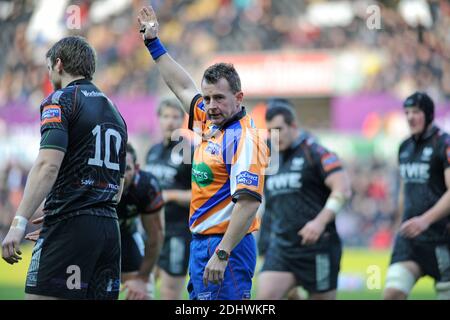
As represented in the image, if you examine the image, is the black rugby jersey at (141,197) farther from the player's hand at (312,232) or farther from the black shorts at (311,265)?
the black shorts at (311,265)

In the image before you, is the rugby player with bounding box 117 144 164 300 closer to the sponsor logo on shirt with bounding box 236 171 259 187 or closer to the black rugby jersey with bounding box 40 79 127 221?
the black rugby jersey with bounding box 40 79 127 221

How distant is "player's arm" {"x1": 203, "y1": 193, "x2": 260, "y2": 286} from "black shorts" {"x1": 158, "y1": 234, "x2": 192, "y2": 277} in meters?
4.16

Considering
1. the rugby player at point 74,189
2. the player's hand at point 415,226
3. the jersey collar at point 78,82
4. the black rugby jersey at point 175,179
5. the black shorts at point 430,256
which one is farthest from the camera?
the black rugby jersey at point 175,179

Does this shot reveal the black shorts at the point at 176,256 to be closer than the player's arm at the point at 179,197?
No

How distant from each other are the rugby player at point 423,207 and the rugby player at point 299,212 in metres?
0.68

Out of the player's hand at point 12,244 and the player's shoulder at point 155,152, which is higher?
the player's shoulder at point 155,152

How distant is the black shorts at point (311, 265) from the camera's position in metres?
8.73

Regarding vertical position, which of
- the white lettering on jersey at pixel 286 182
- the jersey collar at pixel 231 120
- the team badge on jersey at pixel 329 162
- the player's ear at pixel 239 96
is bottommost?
the jersey collar at pixel 231 120

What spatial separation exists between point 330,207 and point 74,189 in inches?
144

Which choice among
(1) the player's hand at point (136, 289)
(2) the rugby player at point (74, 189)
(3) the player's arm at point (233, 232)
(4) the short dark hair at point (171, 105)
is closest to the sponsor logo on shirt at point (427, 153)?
(4) the short dark hair at point (171, 105)

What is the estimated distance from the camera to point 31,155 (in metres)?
28.0

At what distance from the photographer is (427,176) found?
8.60 m

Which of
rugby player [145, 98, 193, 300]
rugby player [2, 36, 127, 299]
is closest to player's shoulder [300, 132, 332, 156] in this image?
rugby player [145, 98, 193, 300]
